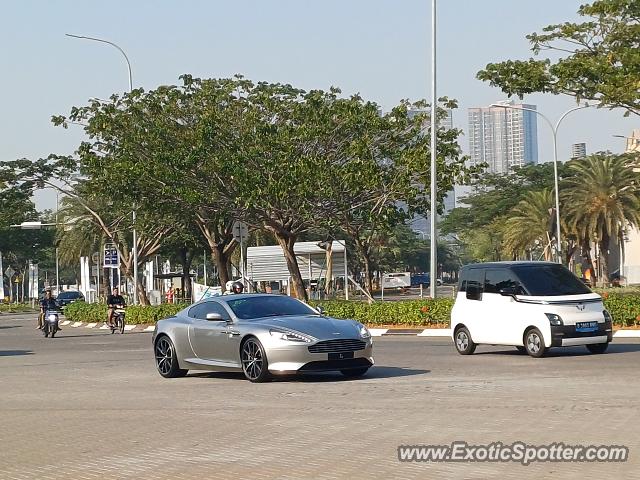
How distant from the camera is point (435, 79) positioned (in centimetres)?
3794

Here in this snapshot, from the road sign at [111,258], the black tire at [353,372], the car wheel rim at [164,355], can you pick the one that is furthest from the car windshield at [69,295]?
the black tire at [353,372]

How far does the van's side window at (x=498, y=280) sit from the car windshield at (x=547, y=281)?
0.53 feet

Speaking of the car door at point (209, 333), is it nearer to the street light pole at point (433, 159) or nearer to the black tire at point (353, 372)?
the black tire at point (353, 372)

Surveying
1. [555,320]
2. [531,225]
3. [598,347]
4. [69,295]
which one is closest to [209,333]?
[555,320]

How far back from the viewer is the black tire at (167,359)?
2047 centimetres

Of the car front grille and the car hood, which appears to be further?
the car hood

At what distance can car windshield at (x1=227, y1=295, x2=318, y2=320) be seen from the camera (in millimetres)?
19578

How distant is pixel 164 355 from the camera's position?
2070 centimetres

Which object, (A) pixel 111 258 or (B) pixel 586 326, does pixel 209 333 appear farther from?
(A) pixel 111 258

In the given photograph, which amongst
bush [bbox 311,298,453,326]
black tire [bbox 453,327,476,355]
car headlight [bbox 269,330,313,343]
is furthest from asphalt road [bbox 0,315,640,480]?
bush [bbox 311,298,453,326]

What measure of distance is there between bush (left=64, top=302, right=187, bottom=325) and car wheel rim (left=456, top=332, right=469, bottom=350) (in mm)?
22186

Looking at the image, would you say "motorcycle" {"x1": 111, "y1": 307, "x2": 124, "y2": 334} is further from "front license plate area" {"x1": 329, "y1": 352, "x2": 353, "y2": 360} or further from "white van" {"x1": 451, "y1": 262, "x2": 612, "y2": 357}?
"front license plate area" {"x1": 329, "y1": 352, "x2": 353, "y2": 360}

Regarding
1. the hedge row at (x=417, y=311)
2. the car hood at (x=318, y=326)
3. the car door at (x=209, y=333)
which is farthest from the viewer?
the hedge row at (x=417, y=311)

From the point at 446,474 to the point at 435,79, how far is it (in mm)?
29249
